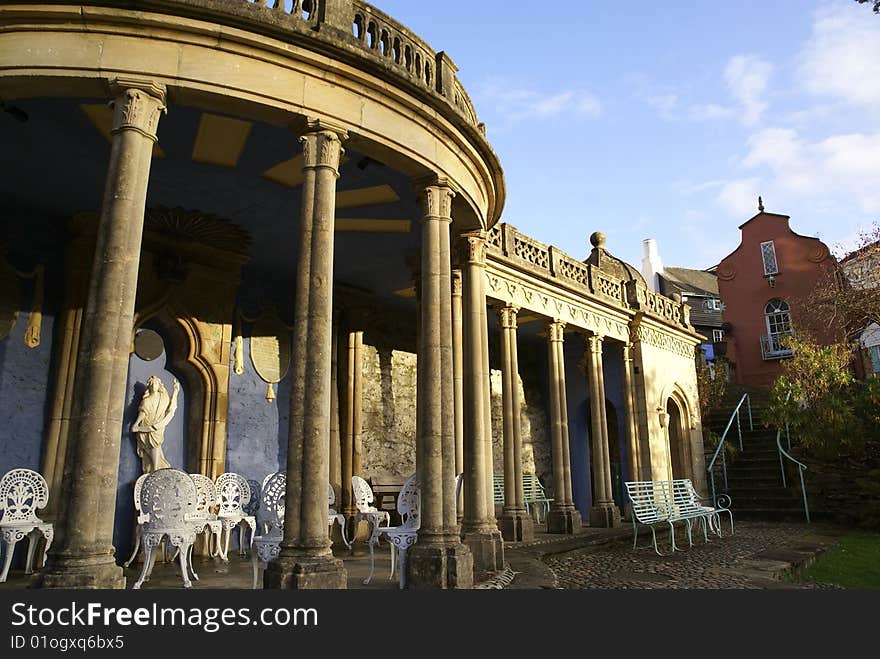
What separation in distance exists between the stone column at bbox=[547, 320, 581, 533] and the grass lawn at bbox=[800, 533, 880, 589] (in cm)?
414

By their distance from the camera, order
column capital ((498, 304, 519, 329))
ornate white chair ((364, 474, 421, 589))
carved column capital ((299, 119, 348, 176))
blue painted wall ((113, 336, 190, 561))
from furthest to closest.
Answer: column capital ((498, 304, 519, 329)) < blue painted wall ((113, 336, 190, 561)) < ornate white chair ((364, 474, 421, 589)) < carved column capital ((299, 119, 348, 176))

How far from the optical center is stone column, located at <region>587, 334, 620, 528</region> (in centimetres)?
1255

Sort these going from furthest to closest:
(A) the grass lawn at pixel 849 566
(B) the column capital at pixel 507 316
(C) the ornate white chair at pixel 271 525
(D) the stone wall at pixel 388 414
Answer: (D) the stone wall at pixel 388 414, (B) the column capital at pixel 507 316, (A) the grass lawn at pixel 849 566, (C) the ornate white chair at pixel 271 525

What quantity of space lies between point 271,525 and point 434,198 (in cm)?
360

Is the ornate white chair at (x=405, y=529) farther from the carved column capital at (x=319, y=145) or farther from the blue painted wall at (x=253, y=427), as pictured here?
the blue painted wall at (x=253, y=427)

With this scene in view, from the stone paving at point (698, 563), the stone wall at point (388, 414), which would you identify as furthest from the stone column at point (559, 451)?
the stone wall at point (388, 414)

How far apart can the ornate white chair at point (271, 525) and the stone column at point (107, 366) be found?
117cm

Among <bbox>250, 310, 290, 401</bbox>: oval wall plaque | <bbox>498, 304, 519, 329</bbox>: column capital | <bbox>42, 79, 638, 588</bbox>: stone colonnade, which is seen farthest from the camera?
<bbox>498, 304, 519, 329</bbox>: column capital

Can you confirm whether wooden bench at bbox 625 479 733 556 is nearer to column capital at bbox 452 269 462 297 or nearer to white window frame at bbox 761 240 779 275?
column capital at bbox 452 269 462 297

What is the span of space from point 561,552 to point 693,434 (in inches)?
351

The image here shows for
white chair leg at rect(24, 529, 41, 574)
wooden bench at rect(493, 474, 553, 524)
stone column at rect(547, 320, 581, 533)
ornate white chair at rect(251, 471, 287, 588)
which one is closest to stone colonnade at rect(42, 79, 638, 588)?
ornate white chair at rect(251, 471, 287, 588)

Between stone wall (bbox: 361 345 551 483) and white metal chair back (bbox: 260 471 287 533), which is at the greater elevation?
stone wall (bbox: 361 345 551 483)

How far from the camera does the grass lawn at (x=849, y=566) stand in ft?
22.0

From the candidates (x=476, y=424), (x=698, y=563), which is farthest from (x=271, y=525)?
(x=698, y=563)
